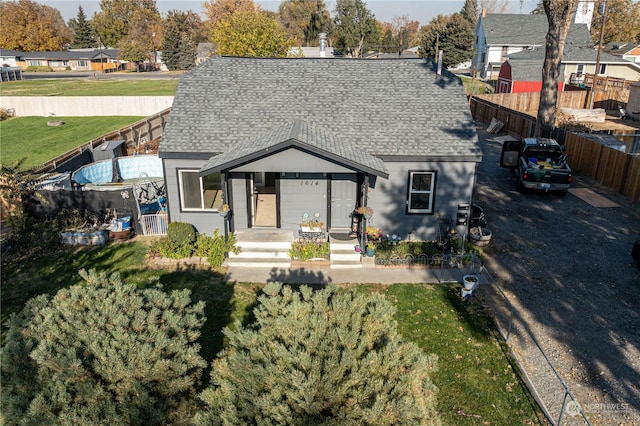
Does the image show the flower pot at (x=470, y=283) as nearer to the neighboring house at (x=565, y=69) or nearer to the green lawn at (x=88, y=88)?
the neighboring house at (x=565, y=69)

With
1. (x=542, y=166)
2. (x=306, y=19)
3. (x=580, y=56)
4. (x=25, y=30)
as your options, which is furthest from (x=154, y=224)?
(x=25, y=30)

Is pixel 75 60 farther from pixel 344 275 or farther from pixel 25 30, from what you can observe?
pixel 344 275

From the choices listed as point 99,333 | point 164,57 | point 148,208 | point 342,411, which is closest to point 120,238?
point 148,208

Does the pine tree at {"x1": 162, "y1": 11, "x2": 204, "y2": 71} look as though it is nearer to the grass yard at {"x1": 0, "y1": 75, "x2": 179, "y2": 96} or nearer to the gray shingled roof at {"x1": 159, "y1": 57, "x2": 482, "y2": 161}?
the grass yard at {"x1": 0, "y1": 75, "x2": 179, "y2": 96}

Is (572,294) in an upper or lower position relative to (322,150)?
lower

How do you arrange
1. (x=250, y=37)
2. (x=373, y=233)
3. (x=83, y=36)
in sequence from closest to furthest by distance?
(x=373, y=233) → (x=250, y=37) → (x=83, y=36)

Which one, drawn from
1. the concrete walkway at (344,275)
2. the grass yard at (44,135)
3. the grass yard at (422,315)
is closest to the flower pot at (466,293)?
the grass yard at (422,315)

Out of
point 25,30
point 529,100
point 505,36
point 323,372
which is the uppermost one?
point 25,30
